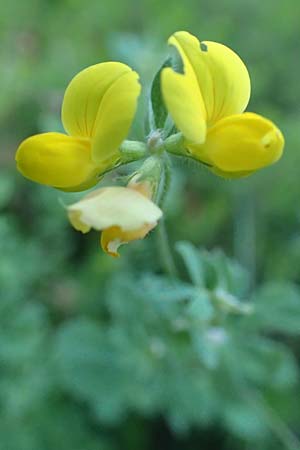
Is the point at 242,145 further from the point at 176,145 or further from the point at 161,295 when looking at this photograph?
the point at 161,295

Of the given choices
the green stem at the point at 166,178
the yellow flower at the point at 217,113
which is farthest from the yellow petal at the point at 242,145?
the green stem at the point at 166,178

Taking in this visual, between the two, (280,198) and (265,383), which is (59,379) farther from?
(280,198)

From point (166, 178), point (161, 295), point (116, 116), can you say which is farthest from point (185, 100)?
point (161, 295)

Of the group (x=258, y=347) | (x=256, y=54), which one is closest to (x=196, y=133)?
(x=258, y=347)

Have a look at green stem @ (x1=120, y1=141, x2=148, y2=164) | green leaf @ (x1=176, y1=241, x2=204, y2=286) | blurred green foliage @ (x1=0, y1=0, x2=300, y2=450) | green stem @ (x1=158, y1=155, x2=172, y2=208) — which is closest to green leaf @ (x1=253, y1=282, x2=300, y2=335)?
blurred green foliage @ (x1=0, y1=0, x2=300, y2=450)

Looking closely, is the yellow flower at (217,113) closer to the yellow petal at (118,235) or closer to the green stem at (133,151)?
the green stem at (133,151)

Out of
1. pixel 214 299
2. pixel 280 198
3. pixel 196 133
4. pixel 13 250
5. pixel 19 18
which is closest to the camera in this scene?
pixel 196 133

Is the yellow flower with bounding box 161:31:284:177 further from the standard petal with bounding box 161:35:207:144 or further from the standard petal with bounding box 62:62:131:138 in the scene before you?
the standard petal with bounding box 62:62:131:138
